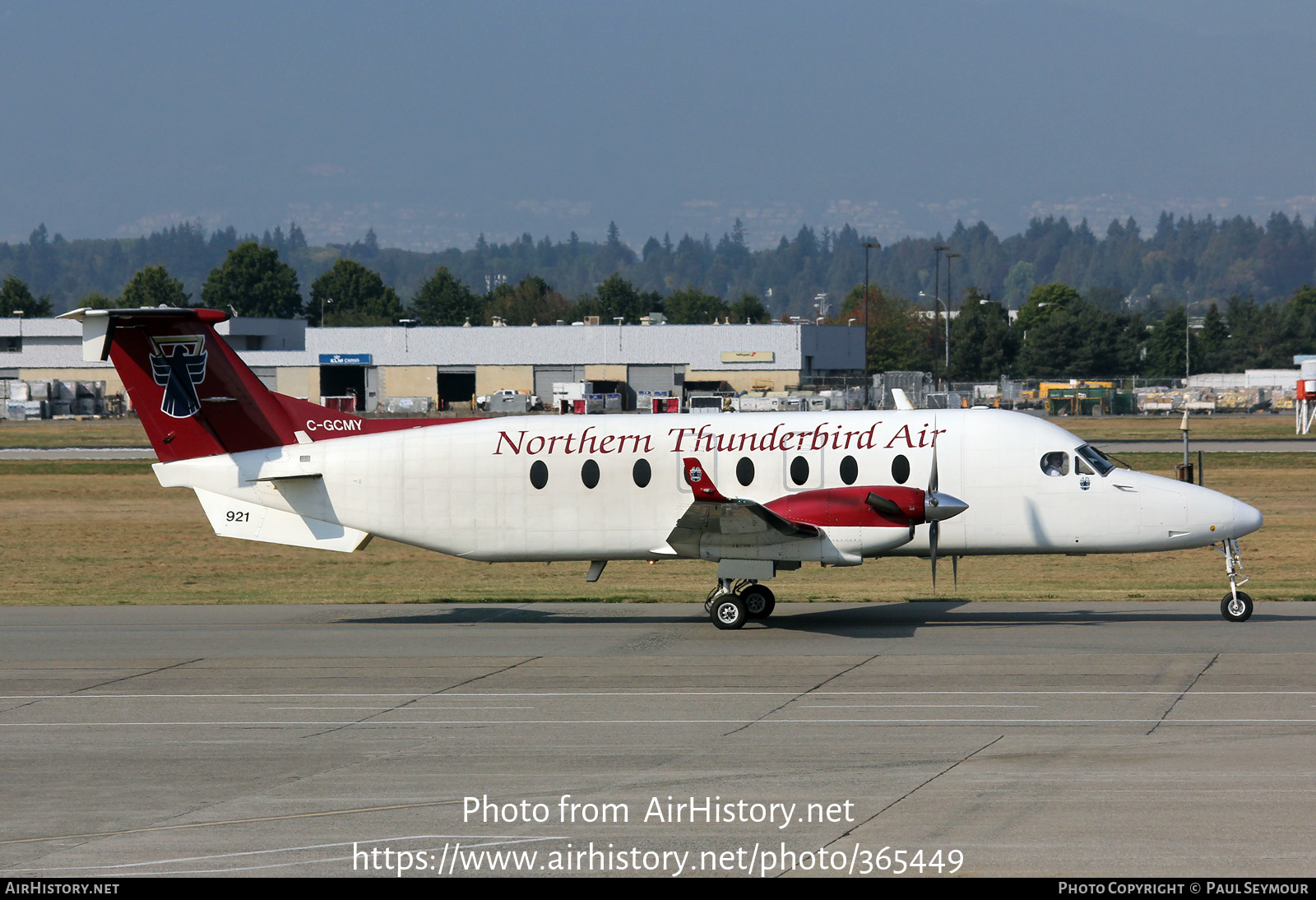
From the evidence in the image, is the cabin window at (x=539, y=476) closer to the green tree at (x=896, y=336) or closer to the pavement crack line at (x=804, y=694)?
the pavement crack line at (x=804, y=694)

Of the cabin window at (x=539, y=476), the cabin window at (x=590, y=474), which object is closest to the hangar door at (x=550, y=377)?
the cabin window at (x=539, y=476)

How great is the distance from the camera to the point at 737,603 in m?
21.0

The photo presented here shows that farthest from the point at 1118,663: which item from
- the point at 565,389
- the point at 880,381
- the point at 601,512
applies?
the point at 880,381

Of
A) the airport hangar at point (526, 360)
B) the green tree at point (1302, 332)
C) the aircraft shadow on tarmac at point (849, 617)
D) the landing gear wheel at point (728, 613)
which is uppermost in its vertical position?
the green tree at point (1302, 332)

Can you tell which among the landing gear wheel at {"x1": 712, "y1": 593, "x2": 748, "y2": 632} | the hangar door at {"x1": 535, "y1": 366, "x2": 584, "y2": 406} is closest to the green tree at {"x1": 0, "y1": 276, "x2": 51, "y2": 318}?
the hangar door at {"x1": 535, "y1": 366, "x2": 584, "y2": 406}

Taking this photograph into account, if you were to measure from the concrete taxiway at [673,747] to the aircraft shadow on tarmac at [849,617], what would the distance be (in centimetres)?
19

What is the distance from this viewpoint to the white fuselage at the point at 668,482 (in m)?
21.0

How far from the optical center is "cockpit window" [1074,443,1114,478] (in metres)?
21.2

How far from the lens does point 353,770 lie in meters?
12.5

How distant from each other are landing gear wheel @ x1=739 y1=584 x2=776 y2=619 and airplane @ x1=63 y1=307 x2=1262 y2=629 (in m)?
0.04

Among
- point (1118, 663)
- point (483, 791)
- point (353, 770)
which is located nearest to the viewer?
point (483, 791)
